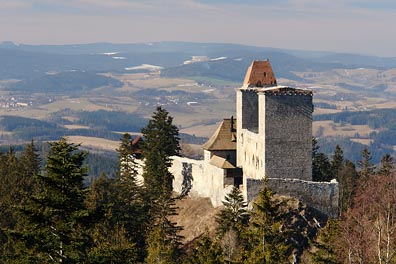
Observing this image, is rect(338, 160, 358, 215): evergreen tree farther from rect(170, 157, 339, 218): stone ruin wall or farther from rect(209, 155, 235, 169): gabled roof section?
rect(209, 155, 235, 169): gabled roof section

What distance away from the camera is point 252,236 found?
40312 mm

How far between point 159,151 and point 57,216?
43.6 m

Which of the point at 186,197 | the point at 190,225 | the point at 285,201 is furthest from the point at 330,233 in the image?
the point at 186,197

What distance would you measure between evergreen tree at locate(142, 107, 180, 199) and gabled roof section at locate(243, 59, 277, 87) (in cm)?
866

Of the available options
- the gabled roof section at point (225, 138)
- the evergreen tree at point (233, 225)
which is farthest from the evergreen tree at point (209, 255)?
the gabled roof section at point (225, 138)

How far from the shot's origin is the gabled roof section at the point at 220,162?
63.8 meters

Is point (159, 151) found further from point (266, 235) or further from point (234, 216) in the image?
point (266, 235)

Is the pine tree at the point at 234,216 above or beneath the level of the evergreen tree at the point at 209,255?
beneath

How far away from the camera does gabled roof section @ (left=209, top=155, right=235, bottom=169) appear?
209ft

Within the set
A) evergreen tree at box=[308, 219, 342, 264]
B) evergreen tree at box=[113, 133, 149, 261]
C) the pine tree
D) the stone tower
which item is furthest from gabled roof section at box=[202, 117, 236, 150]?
evergreen tree at box=[308, 219, 342, 264]

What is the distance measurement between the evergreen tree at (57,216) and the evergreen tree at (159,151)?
3933 centimetres

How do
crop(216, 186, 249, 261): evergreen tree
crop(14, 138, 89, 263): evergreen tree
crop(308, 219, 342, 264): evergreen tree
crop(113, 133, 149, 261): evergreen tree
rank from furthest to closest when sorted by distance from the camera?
1. crop(113, 133, 149, 261): evergreen tree
2. crop(216, 186, 249, 261): evergreen tree
3. crop(308, 219, 342, 264): evergreen tree
4. crop(14, 138, 89, 263): evergreen tree

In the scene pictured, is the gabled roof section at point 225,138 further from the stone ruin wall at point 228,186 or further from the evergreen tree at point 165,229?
the evergreen tree at point 165,229

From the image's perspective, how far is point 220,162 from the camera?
65.1 meters
